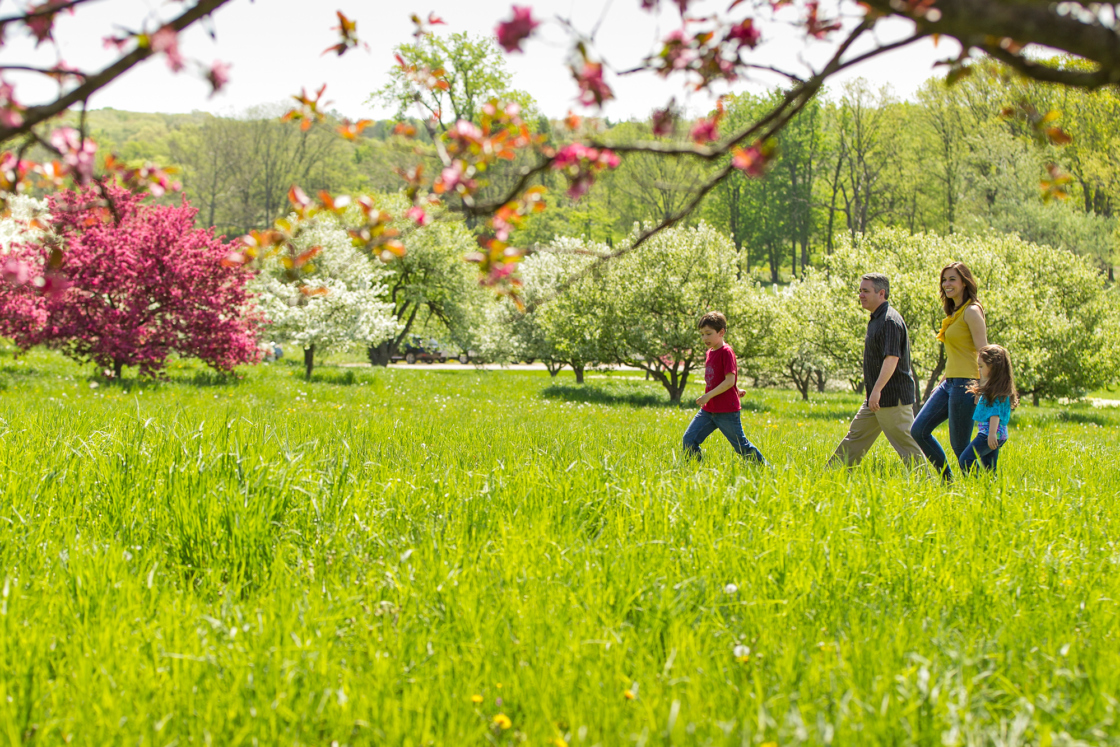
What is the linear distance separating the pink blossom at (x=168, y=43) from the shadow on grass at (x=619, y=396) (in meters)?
16.9

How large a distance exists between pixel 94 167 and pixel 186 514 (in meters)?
2.07

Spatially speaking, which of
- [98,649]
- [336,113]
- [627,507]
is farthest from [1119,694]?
[98,649]

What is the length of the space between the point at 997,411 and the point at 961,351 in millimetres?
625

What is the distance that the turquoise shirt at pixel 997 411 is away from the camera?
20.1 feet

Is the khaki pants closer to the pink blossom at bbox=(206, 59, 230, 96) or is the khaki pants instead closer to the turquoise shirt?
the turquoise shirt

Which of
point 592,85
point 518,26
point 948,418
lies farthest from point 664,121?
point 948,418

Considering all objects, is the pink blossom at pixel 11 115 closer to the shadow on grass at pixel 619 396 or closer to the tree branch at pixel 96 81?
the tree branch at pixel 96 81

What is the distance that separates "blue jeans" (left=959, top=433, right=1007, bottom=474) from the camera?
6281mm

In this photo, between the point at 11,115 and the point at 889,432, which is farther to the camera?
the point at 889,432

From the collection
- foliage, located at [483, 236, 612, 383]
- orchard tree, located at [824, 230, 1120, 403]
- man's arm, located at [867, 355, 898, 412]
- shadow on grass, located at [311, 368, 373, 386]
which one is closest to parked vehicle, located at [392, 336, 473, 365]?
foliage, located at [483, 236, 612, 383]

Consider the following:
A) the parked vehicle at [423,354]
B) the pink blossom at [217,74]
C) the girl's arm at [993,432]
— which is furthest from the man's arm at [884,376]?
the parked vehicle at [423,354]

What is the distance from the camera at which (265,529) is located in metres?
3.79

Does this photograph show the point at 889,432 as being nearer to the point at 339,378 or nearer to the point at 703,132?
the point at 703,132

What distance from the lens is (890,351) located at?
656cm
